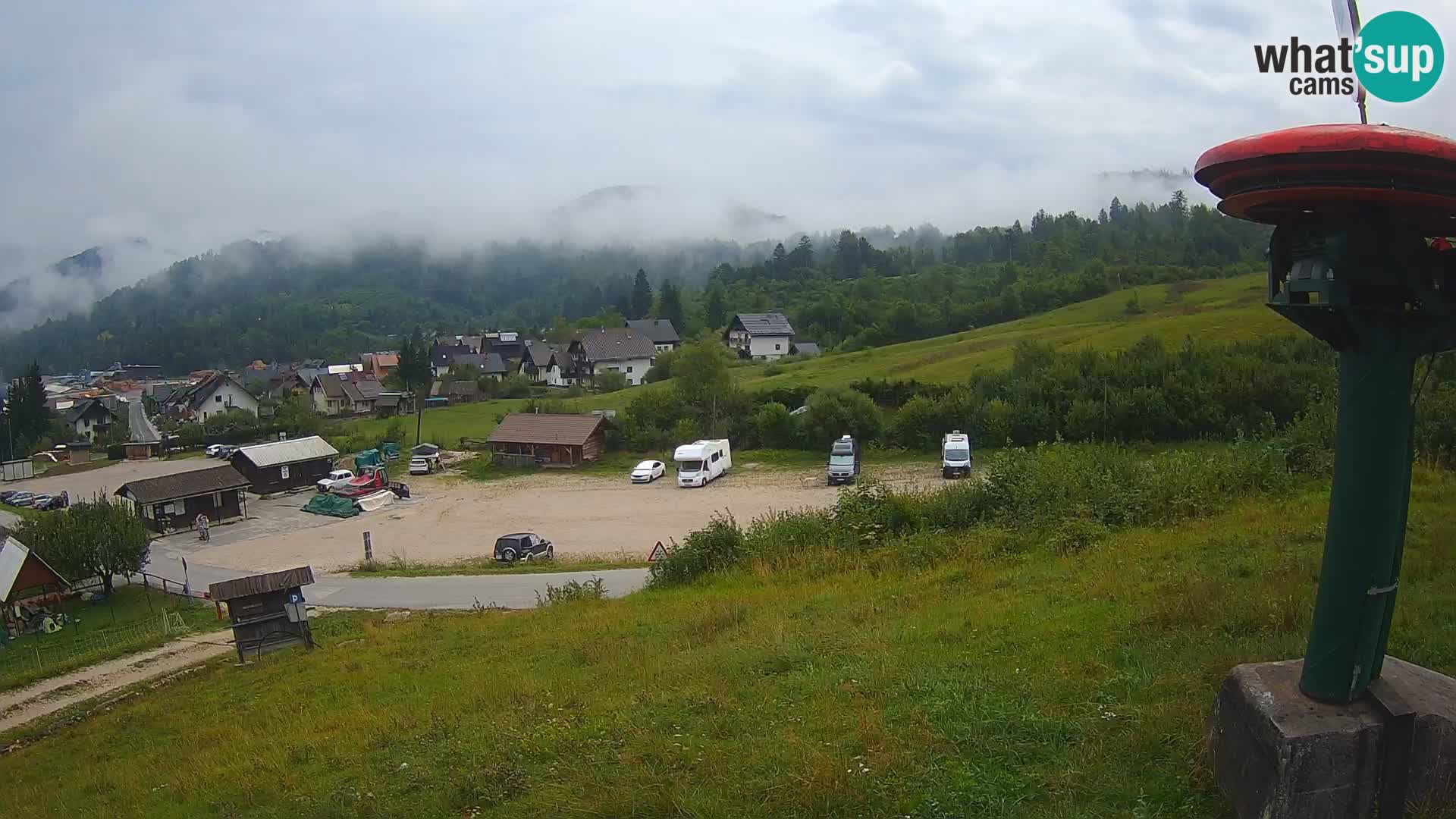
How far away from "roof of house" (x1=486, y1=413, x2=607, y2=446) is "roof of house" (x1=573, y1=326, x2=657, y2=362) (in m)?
36.4

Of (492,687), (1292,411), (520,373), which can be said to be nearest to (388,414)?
(520,373)

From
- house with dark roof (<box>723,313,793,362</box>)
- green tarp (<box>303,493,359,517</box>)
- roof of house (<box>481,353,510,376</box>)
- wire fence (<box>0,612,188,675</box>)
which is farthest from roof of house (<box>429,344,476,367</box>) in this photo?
wire fence (<box>0,612,188,675</box>)

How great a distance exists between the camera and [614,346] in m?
87.2

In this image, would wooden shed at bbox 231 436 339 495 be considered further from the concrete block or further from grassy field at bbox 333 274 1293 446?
the concrete block

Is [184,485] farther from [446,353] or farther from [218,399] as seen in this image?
[446,353]

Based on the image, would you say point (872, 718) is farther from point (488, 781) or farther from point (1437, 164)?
point (1437, 164)

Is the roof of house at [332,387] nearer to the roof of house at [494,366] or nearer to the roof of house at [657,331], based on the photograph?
the roof of house at [494,366]

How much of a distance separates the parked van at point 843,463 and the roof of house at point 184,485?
25361mm

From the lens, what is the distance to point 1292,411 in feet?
114

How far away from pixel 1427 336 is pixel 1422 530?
7203 mm

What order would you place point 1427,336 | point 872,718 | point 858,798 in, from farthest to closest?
point 872,718 → point 858,798 → point 1427,336

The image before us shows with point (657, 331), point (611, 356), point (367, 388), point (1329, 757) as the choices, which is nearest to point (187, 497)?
point (1329, 757)

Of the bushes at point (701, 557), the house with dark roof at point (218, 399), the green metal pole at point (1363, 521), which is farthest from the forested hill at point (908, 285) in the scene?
the green metal pole at point (1363, 521)

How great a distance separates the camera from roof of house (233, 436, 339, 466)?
1742 inches
